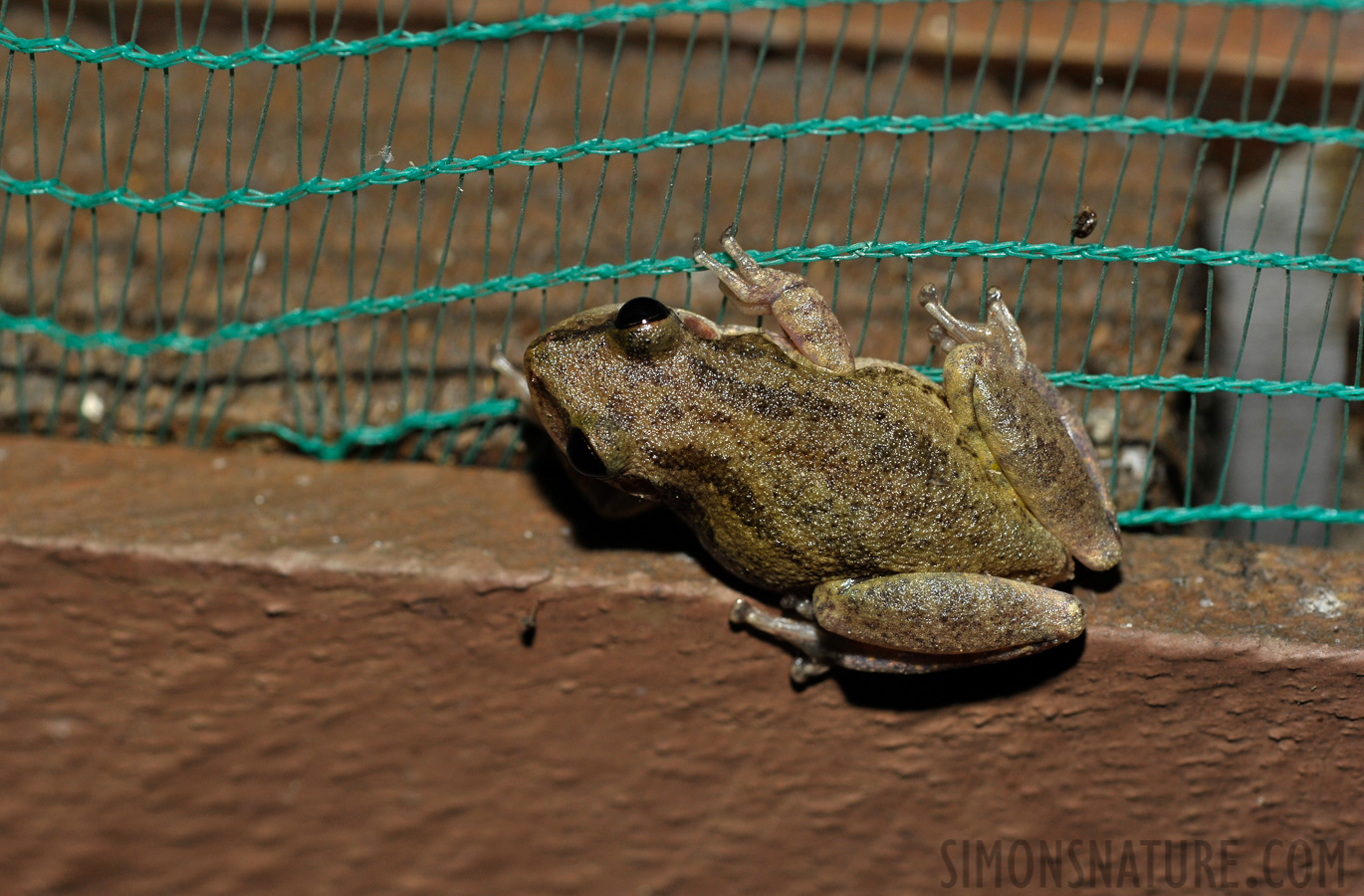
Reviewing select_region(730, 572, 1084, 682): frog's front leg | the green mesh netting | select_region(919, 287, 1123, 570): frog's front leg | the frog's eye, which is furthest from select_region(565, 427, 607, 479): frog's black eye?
select_region(919, 287, 1123, 570): frog's front leg

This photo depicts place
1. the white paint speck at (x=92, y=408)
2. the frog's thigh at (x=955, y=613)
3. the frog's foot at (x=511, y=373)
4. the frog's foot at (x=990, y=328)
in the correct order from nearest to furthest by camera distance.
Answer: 1. the frog's thigh at (x=955, y=613)
2. the frog's foot at (x=990, y=328)
3. the frog's foot at (x=511, y=373)
4. the white paint speck at (x=92, y=408)

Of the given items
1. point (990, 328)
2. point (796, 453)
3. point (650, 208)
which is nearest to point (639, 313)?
point (796, 453)

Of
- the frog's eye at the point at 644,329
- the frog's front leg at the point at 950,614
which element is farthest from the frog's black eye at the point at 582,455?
the frog's front leg at the point at 950,614

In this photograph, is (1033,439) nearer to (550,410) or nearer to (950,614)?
(950,614)

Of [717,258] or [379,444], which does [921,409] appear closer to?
[717,258]

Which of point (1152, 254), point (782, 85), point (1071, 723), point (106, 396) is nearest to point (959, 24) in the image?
point (782, 85)

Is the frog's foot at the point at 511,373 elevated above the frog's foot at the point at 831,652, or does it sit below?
above

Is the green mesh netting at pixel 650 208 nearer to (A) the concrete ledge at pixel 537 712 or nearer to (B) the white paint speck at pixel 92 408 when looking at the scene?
(B) the white paint speck at pixel 92 408
